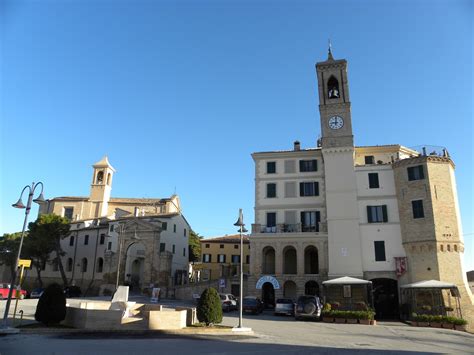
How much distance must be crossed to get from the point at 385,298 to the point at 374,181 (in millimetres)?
11069

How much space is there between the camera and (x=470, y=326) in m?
29.9

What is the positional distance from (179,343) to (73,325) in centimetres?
695

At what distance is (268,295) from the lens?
39.6 meters

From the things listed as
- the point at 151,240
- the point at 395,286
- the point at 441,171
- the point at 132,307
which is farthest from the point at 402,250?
the point at 151,240

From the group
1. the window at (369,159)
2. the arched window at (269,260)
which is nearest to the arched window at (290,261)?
the arched window at (269,260)

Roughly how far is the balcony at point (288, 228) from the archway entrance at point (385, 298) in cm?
706

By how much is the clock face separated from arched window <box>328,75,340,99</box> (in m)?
2.80

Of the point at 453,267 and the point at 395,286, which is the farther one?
the point at 395,286

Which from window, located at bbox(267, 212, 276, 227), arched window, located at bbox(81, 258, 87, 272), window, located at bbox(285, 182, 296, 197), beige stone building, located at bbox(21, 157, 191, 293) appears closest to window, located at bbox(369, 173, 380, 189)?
window, located at bbox(285, 182, 296, 197)

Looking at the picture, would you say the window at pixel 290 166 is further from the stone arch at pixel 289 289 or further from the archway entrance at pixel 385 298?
the archway entrance at pixel 385 298

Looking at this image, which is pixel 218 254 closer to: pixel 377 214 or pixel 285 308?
pixel 285 308

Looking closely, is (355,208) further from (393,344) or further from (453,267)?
(393,344)

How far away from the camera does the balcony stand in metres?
38.0

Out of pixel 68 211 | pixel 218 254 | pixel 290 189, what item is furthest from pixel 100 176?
pixel 290 189
